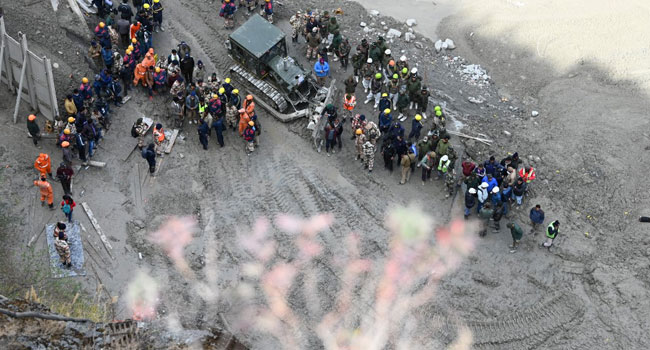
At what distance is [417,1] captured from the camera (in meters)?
33.2

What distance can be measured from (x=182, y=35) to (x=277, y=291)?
12001 mm

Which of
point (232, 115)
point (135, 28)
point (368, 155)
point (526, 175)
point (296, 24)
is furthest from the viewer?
point (296, 24)

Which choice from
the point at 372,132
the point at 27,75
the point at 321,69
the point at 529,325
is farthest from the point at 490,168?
the point at 27,75

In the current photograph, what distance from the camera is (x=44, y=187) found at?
2303 centimetres

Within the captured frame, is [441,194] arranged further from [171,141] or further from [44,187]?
[44,187]

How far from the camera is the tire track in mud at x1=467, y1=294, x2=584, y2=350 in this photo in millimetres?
21547

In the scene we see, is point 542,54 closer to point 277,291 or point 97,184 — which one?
point 277,291

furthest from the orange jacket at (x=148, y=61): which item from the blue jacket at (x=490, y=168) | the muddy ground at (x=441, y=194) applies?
the blue jacket at (x=490, y=168)

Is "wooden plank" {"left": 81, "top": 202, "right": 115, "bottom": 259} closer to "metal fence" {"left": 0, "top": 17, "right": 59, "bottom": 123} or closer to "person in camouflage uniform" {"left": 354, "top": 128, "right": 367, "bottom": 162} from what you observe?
"metal fence" {"left": 0, "top": 17, "right": 59, "bottom": 123}

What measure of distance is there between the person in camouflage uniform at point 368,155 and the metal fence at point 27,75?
10.1m

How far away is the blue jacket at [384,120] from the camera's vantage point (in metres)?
25.8

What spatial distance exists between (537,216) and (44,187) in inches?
574

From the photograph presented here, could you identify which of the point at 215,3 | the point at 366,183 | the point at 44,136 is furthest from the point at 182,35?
the point at 366,183

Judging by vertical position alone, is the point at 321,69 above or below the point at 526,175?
above
